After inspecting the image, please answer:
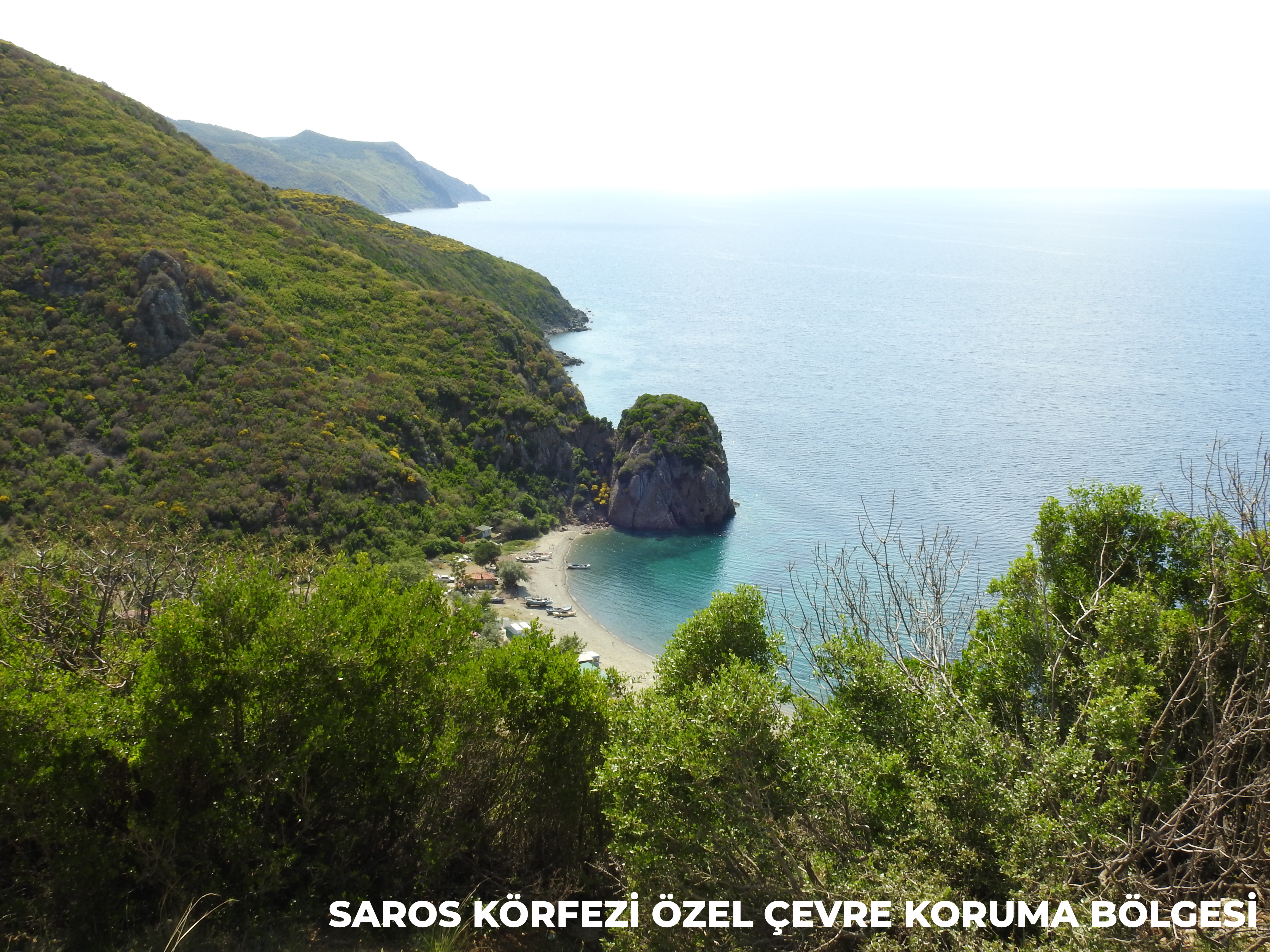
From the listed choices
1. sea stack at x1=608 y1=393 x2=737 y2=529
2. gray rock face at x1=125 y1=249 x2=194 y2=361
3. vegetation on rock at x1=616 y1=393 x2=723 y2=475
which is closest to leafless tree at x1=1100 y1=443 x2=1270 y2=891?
sea stack at x1=608 y1=393 x2=737 y2=529

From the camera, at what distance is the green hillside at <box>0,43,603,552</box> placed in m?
39.7

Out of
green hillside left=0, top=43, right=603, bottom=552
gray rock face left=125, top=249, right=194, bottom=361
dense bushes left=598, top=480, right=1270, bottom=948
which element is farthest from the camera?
gray rock face left=125, top=249, right=194, bottom=361

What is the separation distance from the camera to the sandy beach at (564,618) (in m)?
37.2

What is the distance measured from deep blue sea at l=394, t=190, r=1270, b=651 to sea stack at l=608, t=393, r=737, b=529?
1.55 metres

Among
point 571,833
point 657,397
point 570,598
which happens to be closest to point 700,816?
point 571,833

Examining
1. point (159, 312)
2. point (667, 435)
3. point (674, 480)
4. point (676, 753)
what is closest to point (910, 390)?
point (667, 435)

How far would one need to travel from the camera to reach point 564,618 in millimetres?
41719

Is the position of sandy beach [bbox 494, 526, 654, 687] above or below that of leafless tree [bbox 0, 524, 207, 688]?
below

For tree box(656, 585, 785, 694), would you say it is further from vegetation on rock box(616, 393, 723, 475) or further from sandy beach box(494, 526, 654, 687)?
vegetation on rock box(616, 393, 723, 475)

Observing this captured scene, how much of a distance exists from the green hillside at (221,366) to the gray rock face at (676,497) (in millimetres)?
5961

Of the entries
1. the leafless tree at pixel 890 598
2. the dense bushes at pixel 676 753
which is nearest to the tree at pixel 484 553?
the leafless tree at pixel 890 598

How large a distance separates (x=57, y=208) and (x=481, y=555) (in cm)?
3445

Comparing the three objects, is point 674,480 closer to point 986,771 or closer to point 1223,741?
point 986,771

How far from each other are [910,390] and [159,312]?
68785mm
